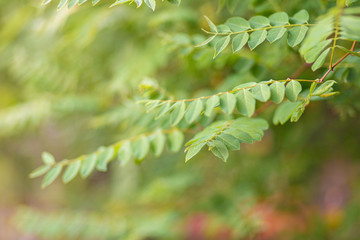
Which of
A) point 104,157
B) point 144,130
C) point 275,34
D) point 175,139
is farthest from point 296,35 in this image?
point 144,130

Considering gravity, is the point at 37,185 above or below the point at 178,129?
below

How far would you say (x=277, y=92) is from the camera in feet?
2.67

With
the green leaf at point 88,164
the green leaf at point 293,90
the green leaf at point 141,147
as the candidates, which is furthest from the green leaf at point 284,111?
the green leaf at point 88,164

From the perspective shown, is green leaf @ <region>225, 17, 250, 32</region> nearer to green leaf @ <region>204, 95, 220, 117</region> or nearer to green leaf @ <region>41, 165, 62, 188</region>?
green leaf @ <region>204, 95, 220, 117</region>

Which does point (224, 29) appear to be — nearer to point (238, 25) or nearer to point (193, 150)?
point (238, 25)

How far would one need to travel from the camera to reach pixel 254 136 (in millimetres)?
869

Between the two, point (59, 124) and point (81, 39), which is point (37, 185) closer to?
point (59, 124)

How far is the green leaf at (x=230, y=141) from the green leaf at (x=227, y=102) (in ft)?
0.18

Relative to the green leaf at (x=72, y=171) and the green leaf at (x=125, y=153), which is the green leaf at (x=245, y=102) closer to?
the green leaf at (x=125, y=153)

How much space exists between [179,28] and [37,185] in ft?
13.8

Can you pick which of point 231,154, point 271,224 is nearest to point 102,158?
point 231,154

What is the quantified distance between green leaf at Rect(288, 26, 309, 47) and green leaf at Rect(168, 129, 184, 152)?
1.45ft

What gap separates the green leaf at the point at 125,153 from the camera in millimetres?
1058

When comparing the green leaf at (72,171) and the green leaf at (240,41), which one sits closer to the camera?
the green leaf at (240,41)
